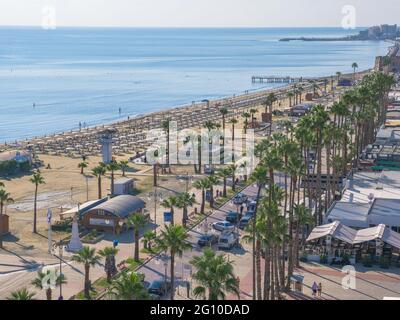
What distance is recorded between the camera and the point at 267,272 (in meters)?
32.5

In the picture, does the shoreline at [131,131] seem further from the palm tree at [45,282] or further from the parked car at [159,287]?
the palm tree at [45,282]

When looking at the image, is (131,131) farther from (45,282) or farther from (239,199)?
(45,282)

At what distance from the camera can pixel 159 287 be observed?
33.9 m

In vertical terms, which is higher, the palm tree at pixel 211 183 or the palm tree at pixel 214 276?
the palm tree at pixel 214 276

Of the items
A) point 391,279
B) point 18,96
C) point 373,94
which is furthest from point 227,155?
point 18,96

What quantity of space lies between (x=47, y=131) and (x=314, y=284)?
284 feet

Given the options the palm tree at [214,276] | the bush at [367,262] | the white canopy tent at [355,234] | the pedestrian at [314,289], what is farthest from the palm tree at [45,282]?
the bush at [367,262]

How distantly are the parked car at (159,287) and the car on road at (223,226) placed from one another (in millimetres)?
12227

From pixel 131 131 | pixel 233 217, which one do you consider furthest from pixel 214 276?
pixel 131 131

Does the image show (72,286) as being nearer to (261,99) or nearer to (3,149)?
(3,149)

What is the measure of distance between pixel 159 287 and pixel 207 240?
31.3 ft

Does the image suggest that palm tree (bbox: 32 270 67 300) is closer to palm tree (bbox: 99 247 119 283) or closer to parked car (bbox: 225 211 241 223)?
palm tree (bbox: 99 247 119 283)

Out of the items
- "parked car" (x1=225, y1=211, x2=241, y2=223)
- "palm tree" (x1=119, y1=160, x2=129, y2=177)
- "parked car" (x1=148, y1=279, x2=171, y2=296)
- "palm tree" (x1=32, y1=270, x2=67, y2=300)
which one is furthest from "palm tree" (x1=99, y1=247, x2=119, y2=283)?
"palm tree" (x1=119, y1=160, x2=129, y2=177)

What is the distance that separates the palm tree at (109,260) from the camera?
34969 mm
